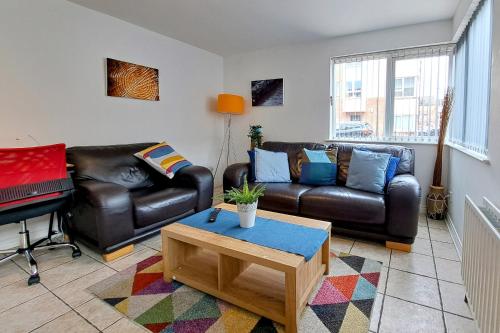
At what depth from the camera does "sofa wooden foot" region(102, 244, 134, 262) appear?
2244mm

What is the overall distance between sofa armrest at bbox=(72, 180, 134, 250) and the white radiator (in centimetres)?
234

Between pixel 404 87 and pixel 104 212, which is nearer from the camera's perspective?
pixel 104 212

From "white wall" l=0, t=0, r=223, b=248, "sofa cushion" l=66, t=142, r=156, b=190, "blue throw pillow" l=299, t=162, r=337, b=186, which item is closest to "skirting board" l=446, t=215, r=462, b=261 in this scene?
"blue throw pillow" l=299, t=162, r=337, b=186

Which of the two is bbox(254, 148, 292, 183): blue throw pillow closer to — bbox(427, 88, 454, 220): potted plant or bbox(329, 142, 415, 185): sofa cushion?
bbox(329, 142, 415, 185): sofa cushion

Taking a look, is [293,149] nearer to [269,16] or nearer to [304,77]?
[304,77]

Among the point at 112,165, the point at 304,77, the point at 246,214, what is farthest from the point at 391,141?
the point at 112,165

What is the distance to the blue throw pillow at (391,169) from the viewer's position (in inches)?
107

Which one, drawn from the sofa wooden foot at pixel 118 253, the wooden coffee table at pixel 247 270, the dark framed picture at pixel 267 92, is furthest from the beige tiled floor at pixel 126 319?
the dark framed picture at pixel 267 92

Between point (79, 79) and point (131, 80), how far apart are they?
58cm

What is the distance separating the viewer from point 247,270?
1.88 m

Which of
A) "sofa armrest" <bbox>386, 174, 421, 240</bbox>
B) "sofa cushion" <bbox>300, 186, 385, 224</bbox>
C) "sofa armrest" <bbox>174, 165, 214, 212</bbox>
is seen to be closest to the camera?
"sofa armrest" <bbox>386, 174, 421, 240</bbox>

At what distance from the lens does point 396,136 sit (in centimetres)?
351

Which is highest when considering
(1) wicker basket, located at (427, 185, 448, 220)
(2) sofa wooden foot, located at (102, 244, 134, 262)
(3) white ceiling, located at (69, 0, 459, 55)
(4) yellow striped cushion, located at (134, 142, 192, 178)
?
(3) white ceiling, located at (69, 0, 459, 55)

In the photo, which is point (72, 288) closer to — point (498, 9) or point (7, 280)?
point (7, 280)
